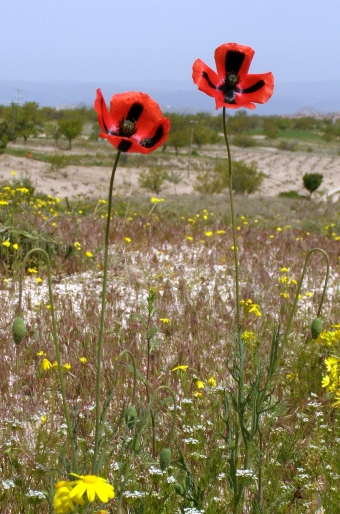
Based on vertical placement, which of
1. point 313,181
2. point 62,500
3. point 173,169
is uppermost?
point 62,500

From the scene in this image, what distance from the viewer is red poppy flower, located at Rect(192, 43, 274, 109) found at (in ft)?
6.55

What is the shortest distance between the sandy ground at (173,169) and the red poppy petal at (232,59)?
15.1m

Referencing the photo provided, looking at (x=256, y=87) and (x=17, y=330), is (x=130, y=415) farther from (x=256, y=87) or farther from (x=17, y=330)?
(x=256, y=87)

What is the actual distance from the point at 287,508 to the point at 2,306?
2800 mm

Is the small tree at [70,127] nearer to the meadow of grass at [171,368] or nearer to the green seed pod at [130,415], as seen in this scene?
the meadow of grass at [171,368]

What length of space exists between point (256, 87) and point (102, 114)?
0.70m

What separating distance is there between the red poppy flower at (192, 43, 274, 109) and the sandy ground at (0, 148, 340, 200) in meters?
15.1

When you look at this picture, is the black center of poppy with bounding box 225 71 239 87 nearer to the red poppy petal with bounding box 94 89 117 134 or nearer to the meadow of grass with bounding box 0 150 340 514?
the red poppy petal with bounding box 94 89 117 134

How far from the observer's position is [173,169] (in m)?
46.8

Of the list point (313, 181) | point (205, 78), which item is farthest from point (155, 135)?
point (313, 181)

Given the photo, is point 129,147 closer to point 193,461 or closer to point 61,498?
point 61,498

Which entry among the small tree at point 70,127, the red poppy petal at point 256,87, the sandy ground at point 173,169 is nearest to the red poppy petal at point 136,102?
the red poppy petal at point 256,87

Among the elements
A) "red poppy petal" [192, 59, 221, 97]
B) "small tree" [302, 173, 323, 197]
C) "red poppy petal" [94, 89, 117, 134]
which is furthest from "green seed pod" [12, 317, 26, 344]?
"small tree" [302, 173, 323, 197]

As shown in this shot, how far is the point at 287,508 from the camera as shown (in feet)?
7.30
